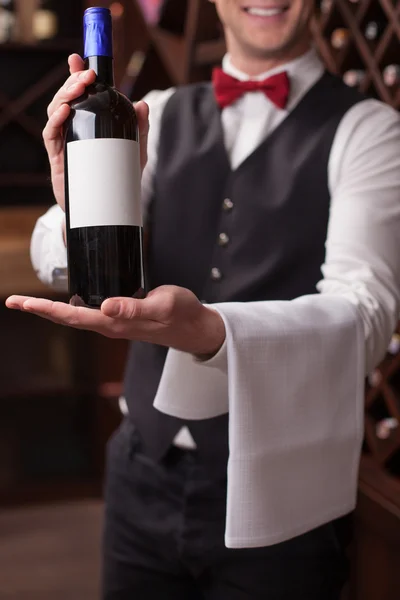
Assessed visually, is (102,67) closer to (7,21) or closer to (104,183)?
(104,183)

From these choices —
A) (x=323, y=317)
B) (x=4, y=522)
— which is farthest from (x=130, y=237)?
(x=4, y=522)

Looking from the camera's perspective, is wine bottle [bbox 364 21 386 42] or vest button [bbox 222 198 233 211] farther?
wine bottle [bbox 364 21 386 42]

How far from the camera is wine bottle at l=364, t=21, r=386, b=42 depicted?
1915mm

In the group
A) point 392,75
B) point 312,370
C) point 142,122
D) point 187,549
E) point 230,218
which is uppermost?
point 142,122

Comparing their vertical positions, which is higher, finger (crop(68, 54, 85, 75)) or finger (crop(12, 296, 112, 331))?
finger (crop(68, 54, 85, 75))

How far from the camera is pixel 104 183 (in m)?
0.90

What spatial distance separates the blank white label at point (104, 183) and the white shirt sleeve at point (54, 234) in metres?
0.27

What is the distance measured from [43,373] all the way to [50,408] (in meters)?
0.19

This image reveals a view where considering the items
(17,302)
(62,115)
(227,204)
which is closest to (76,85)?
(62,115)

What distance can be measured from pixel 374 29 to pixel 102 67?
1.15 meters

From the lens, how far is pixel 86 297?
952 millimetres

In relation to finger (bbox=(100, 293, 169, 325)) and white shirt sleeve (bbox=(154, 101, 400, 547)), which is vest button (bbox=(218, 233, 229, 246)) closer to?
white shirt sleeve (bbox=(154, 101, 400, 547))

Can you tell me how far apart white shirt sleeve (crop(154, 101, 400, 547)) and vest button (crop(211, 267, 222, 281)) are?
0.61 ft

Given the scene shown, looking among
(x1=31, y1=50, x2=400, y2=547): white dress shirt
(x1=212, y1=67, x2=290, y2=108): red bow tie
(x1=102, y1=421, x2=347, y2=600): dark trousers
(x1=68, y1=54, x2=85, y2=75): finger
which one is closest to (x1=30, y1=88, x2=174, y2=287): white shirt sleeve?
(x1=31, y1=50, x2=400, y2=547): white dress shirt
